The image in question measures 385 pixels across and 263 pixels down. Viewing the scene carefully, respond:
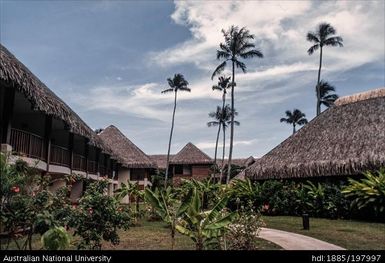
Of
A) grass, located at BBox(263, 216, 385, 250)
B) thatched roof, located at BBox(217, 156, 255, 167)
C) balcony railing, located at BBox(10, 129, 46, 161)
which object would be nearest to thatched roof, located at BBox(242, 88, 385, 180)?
grass, located at BBox(263, 216, 385, 250)

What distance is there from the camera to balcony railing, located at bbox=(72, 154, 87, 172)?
2192cm

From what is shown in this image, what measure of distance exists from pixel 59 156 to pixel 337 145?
48.2ft

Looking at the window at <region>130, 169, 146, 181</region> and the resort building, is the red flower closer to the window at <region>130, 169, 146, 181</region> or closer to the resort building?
the window at <region>130, 169, 146, 181</region>

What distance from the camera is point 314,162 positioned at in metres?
21.1

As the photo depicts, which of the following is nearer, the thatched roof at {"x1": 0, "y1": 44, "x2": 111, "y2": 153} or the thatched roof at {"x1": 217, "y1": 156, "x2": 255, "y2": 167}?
the thatched roof at {"x1": 0, "y1": 44, "x2": 111, "y2": 153}

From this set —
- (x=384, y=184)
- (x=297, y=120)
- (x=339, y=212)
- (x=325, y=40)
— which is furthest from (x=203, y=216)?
(x=297, y=120)

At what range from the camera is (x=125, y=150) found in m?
39.7

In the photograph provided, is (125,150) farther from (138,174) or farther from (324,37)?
(324,37)

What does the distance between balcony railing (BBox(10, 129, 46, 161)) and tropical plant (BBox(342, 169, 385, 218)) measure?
44.7 feet

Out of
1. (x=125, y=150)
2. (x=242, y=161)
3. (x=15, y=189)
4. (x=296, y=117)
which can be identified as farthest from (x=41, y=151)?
(x=296, y=117)

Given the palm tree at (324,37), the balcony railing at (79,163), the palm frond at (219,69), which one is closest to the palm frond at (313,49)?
the palm tree at (324,37)

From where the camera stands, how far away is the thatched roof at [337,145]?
19438 mm

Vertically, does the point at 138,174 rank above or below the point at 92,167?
below

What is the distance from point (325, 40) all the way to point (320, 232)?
30864mm
